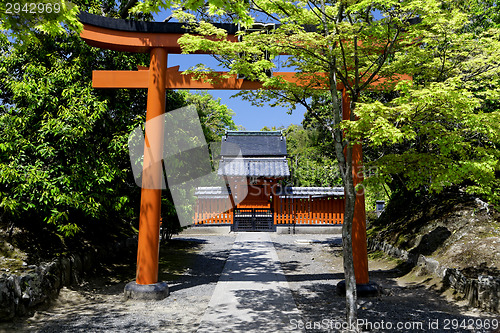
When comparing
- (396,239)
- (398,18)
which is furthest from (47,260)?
(396,239)

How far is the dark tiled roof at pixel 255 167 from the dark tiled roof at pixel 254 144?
99cm

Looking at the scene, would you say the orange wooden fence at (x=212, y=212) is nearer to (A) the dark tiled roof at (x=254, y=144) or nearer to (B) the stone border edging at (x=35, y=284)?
(A) the dark tiled roof at (x=254, y=144)

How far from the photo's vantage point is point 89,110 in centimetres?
694

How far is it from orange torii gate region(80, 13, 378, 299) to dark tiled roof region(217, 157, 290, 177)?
435 inches

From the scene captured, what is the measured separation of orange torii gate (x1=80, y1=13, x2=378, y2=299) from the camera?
6457 millimetres

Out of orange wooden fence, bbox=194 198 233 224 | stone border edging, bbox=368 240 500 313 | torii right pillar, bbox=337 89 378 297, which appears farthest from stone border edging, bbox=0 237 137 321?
orange wooden fence, bbox=194 198 233 224

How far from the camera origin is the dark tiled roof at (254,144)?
68.5 feet

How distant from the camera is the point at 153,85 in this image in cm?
681

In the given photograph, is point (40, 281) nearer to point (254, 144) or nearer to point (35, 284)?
point (35, 284)

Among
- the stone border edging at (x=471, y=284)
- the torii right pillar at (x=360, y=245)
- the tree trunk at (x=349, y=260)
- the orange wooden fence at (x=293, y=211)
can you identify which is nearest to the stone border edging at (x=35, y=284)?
the tree trunk at (x=349, y=260)

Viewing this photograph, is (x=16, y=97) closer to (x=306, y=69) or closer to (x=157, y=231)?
(x=157, y=231)

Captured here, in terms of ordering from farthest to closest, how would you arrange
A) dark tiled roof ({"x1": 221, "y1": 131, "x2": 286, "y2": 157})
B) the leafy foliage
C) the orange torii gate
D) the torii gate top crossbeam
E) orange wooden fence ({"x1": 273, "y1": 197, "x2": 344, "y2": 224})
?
dark tiled roof ({"x1": 221, "y1": 131, "x2": 286, "y2": 157})
orange wooden fence ({"x1": 273, "y1": 197, "x2": 344, "y2": 224})
the torii gate top crossbeam
the orange torii gate
the leafy foliage

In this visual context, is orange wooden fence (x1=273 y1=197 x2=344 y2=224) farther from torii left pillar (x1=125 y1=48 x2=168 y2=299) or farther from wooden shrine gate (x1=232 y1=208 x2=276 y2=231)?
torii left pillar (x1=125 y1=48 x2=168 y2=299)

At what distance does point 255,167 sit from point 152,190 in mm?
12178
